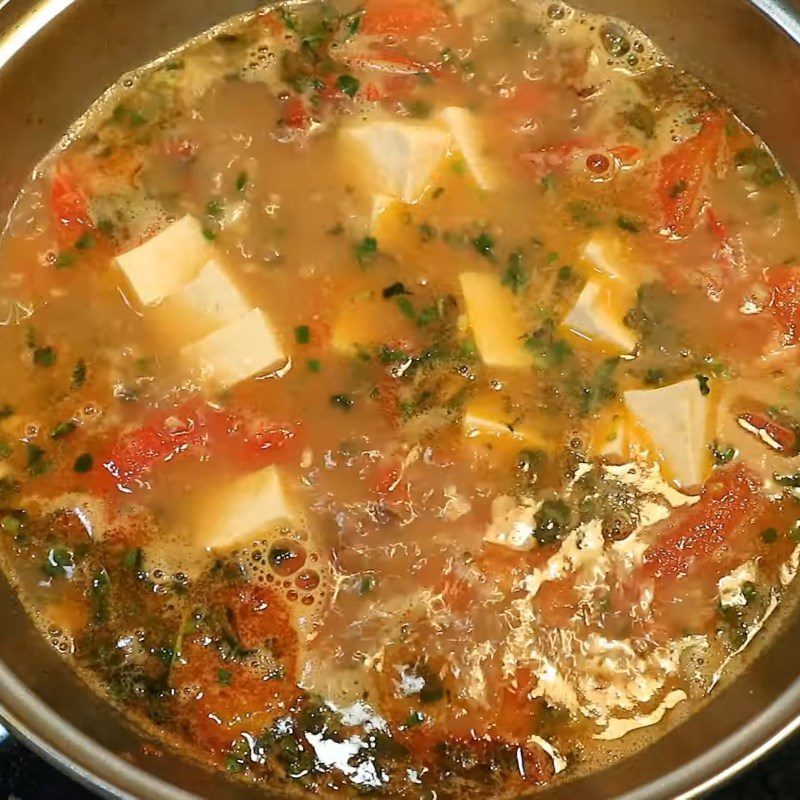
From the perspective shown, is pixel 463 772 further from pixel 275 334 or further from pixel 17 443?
pixel 17 443

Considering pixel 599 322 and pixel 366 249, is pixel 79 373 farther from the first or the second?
pixel 599 322

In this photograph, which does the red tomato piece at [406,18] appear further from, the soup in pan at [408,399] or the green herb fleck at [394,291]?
the green herb fleck at [394,291]

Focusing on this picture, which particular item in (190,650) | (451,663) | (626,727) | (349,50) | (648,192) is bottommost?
(626,727)

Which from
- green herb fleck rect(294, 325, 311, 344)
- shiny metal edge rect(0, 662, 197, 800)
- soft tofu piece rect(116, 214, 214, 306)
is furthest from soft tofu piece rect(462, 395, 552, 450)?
shiny metal edge rect(0, 662, 197, 800)

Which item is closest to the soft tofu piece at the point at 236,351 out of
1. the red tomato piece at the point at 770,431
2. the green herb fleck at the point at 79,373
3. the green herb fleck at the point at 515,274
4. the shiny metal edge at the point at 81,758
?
the green herb fleck at the point at 79,373

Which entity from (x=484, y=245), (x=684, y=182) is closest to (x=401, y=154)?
(x=484, y=245)

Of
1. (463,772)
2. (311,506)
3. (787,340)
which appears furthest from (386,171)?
(463,772)
